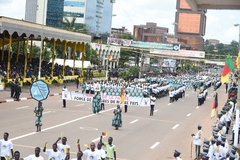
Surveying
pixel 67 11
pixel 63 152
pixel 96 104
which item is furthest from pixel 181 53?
pixel 63 152

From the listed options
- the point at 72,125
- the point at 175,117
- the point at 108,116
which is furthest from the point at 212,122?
the point at 72,125

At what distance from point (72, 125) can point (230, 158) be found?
13219mm

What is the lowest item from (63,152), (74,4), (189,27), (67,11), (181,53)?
(63,152)

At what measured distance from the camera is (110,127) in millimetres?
24469

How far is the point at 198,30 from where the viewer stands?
16375 centimetres

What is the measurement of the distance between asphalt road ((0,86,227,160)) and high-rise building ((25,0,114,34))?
88961mm

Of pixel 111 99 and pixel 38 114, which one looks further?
pixel 111 99

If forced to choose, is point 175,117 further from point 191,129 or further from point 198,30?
point 198,30

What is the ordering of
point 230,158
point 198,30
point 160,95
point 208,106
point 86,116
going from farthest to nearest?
point 198,30
point 160,95
point 208,106
point 86,116
point 230,158

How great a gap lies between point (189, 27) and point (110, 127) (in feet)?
472

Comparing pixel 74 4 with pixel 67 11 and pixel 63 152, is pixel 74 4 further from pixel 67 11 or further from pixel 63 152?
pixel 63 152

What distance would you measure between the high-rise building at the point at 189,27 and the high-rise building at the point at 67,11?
99.1ft

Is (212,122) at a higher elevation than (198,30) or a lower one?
lower

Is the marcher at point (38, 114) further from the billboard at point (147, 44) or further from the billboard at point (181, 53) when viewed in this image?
the billboard at point (147, 44)
